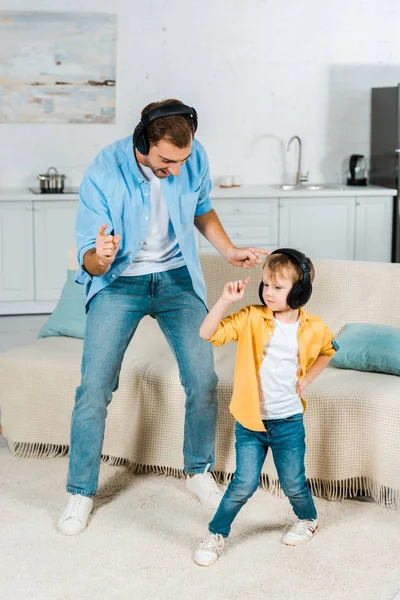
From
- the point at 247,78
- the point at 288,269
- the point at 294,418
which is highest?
the point at 247,78

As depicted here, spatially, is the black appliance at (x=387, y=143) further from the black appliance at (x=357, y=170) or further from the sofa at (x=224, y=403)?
the sofa at (x=224, y=403)

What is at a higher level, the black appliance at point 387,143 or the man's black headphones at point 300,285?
the black appliance at point 387,143

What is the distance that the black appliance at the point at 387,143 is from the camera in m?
6.05

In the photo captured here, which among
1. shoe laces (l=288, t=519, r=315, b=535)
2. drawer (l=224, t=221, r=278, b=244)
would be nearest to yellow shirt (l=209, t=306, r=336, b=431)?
shoe laces (l=288, t=519, r=315, b=535)

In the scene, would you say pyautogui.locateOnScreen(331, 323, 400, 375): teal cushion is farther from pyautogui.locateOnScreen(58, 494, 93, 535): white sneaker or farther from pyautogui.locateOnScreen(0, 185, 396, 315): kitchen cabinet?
pyautogui.locateOnScreen(0, 185, 396, 315): kitchen cabinet

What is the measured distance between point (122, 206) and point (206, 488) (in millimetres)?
905

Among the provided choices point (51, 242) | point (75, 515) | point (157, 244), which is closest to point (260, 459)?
point (75, 515)

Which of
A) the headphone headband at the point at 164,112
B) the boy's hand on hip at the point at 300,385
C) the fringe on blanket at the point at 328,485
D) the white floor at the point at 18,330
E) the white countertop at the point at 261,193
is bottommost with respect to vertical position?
the fringe on blanket at the point at 328,485

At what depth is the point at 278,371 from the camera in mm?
2494

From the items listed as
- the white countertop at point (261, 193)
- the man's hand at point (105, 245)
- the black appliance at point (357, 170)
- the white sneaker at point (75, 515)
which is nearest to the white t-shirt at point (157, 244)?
the man's hand at point (105, 245)

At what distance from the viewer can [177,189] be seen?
2744 mm

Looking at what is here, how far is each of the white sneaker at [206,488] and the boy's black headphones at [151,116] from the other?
3.34 ft

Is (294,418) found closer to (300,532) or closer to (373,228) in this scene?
(300,532)

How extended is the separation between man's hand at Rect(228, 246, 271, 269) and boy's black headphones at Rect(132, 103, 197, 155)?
401 millimetres
